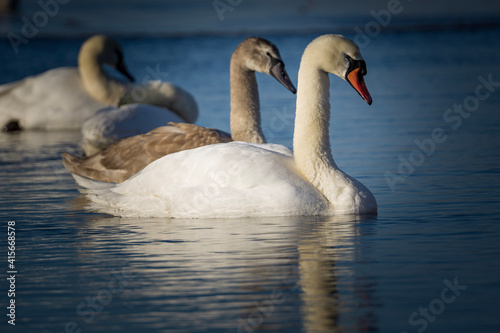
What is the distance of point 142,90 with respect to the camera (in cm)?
1394


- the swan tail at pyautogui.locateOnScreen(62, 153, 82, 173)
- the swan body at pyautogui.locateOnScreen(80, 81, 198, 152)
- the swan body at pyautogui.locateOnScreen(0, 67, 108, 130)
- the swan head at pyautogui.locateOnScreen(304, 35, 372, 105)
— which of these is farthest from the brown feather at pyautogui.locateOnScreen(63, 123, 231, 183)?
the swan body at pyautogui.locateOnScreen(0, 67, 108, 130)

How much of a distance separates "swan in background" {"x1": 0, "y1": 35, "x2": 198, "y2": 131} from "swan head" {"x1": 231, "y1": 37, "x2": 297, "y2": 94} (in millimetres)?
6669

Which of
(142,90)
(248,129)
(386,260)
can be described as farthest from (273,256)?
(142,90)

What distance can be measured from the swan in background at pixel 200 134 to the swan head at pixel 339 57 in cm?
142

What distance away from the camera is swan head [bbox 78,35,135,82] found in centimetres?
1683

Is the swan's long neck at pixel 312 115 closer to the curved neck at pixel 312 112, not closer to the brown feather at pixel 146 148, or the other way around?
the curved neck at pixel 312 112

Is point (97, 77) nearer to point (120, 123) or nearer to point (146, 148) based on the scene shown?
point (120, 123)

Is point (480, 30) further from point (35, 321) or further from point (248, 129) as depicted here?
point (35, 321)

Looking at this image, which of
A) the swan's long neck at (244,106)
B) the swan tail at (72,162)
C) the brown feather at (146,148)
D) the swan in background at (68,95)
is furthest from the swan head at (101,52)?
the brown feather at (146,148)

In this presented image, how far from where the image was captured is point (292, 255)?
265 inches

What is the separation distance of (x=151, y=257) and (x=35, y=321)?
4.85ft

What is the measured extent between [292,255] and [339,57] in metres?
2.16

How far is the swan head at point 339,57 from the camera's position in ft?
27.1

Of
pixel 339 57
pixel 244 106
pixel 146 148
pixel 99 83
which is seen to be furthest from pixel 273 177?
pixel 99 83
